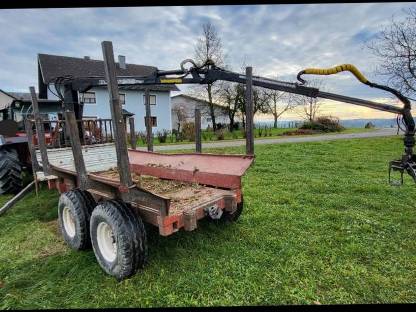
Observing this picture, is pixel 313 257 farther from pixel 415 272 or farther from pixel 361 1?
pixel 361 1

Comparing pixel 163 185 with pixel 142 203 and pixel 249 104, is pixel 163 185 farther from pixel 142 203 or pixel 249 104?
pixel 249 104

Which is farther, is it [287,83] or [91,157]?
[91,157]

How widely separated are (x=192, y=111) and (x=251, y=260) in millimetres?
38460

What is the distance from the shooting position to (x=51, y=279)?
3.13 meters

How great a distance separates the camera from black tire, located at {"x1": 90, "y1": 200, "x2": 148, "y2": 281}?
2.87 m

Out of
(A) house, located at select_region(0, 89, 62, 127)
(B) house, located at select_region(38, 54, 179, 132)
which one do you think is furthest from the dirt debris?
(B) house, located at select_region(38, 54, 179, 132)

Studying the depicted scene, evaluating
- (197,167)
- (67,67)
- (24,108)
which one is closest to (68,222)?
(197,167)

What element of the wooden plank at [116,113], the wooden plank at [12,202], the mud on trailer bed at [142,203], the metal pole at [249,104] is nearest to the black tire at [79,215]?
the mud on trailer bed at [142,203]

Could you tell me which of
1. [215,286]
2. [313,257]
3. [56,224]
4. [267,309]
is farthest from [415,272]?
[56,224]

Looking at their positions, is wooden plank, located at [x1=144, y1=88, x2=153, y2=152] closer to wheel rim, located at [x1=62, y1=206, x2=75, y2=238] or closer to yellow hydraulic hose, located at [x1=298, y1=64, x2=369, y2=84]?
wheel rim, located at [x1=62, y1=206, x2=75, y2=238]

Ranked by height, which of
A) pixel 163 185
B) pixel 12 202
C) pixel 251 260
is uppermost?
pixel 163 185

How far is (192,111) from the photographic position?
135 feet

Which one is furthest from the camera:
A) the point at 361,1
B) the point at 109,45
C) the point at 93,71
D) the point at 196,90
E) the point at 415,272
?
the point at 196,90

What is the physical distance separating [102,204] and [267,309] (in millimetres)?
1843
